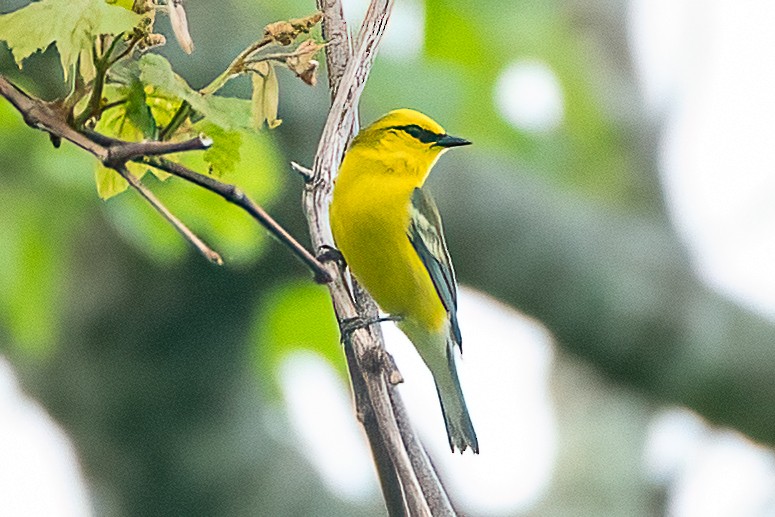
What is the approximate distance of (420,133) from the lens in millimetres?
457

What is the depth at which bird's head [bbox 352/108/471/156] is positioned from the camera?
0.42 metres

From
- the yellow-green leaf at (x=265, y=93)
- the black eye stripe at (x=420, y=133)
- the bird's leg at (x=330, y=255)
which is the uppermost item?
the yellow-green leaf at (x=265, y=93)

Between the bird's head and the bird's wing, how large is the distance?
0.03m

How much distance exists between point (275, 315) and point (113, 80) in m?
0.64

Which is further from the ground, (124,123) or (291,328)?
(124,123)

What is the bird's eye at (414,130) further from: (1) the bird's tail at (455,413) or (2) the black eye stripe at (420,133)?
(1) the bird's tail at (455,413)

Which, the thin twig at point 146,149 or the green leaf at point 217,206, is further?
the green leaf at point 217,206

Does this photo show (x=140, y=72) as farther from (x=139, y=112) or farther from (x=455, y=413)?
(x=455, y=413)

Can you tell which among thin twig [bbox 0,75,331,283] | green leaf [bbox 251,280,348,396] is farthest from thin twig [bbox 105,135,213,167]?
green leaf [bbox 251,280,348,396]

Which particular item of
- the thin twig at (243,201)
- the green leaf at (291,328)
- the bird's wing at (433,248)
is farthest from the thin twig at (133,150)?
the green leaf at (291,328)

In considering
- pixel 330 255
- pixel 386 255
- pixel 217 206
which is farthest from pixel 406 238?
pixel 217 206

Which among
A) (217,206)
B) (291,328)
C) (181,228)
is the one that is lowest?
(291,328)

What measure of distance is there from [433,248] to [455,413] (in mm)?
98

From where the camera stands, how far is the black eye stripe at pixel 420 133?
1.46ft
